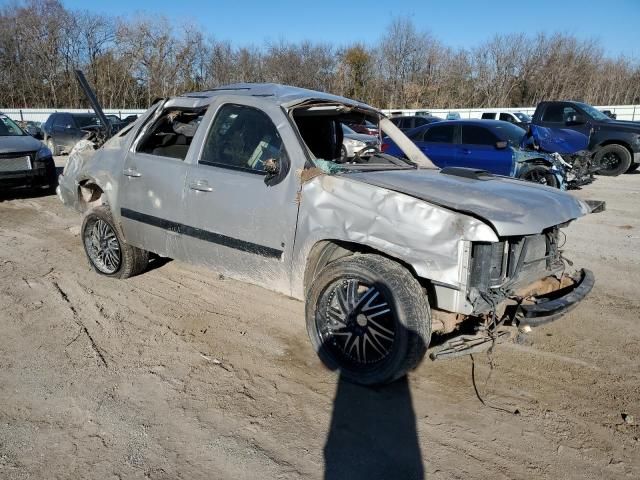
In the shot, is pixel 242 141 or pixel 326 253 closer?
pixel 326 253

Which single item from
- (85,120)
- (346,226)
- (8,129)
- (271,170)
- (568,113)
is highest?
(568,113)

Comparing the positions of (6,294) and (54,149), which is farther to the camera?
(54,149)

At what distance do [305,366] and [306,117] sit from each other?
2179 millimetres

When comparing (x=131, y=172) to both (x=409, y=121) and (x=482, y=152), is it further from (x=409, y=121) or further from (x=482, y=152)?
(x=409, y=121)

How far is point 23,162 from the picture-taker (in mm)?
9375

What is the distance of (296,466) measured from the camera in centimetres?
253

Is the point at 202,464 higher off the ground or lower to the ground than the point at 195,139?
lower

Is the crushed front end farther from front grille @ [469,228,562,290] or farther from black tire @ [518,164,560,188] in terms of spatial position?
black tire @ [518,164,560,188]

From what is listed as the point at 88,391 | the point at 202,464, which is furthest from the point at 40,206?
the point at 202,464

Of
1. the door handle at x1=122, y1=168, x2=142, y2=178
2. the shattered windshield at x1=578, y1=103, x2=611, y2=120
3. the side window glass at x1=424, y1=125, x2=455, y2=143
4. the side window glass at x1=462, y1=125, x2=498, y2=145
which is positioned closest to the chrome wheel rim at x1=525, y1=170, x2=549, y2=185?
the side window glass at x1=462, y1=125, x2=498, y2=145

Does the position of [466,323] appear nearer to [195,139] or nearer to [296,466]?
[296,466]

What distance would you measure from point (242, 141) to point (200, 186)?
0.49 meters

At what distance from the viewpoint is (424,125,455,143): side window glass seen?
33.4ft

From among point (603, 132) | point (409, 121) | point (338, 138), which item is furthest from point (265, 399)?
point (409, 121)
